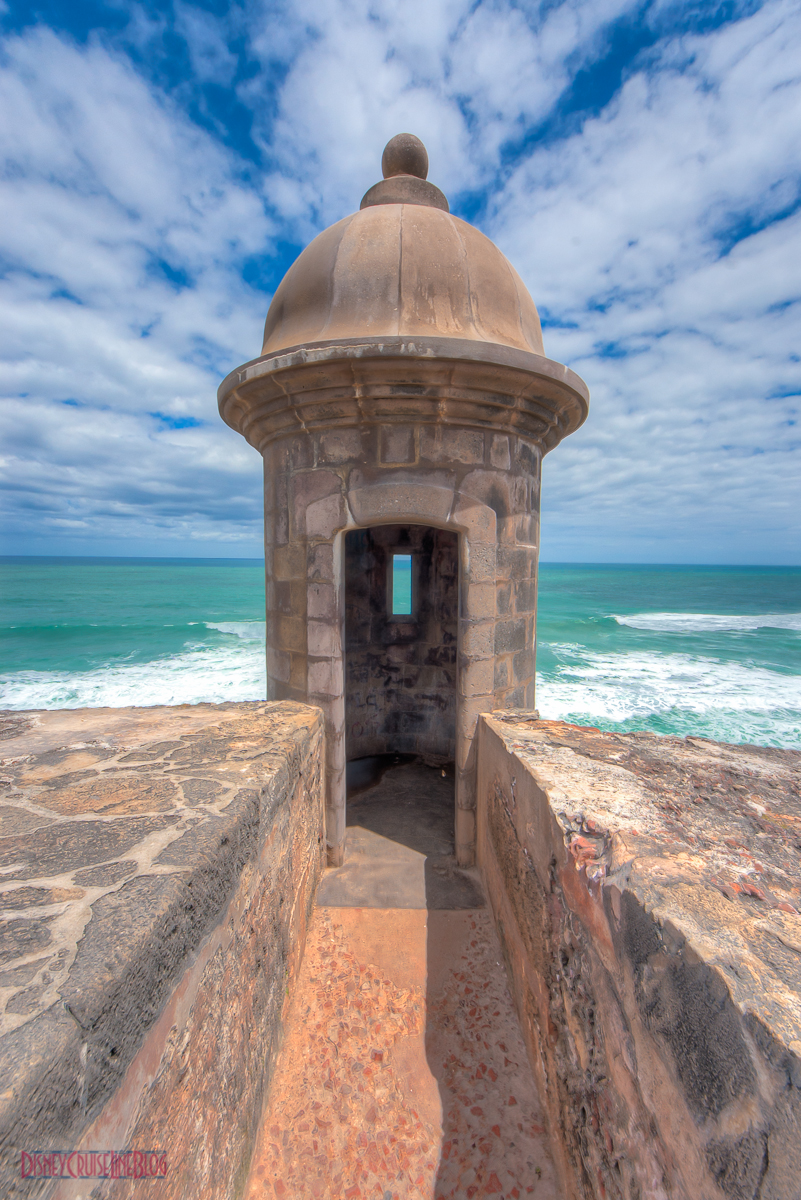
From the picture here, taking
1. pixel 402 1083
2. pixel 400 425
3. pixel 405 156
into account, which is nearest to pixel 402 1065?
pixel 402 1083

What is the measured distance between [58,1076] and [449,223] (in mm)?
4815

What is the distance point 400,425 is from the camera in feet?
11.9

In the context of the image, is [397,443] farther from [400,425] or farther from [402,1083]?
[402,1083]

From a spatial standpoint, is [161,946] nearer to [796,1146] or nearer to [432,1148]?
[796,1146]

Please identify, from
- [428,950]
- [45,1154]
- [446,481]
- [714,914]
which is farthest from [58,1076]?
[446,481]

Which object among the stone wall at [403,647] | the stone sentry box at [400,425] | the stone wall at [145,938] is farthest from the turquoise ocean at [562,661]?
the stone wall at [145,938]

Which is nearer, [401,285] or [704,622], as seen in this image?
[401,285]

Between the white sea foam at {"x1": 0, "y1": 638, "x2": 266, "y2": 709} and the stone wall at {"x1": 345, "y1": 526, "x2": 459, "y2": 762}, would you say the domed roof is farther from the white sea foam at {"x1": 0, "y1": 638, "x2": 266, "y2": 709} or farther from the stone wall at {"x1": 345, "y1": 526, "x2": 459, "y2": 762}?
the white sea foam at {"x1": 0, "y1": 638, "x2": 266, "y2": 709}

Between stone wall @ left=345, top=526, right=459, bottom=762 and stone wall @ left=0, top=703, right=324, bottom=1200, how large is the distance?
12.3 feet

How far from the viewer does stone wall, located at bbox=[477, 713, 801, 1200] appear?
1.01 metres

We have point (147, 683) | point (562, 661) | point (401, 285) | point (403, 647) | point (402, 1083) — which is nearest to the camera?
point (402, 1083)

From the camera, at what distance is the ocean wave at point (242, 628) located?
23.7 metres

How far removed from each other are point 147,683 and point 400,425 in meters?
15.3

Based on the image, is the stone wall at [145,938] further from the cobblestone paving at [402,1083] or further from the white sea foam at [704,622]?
the white sea foam at [704,622]
